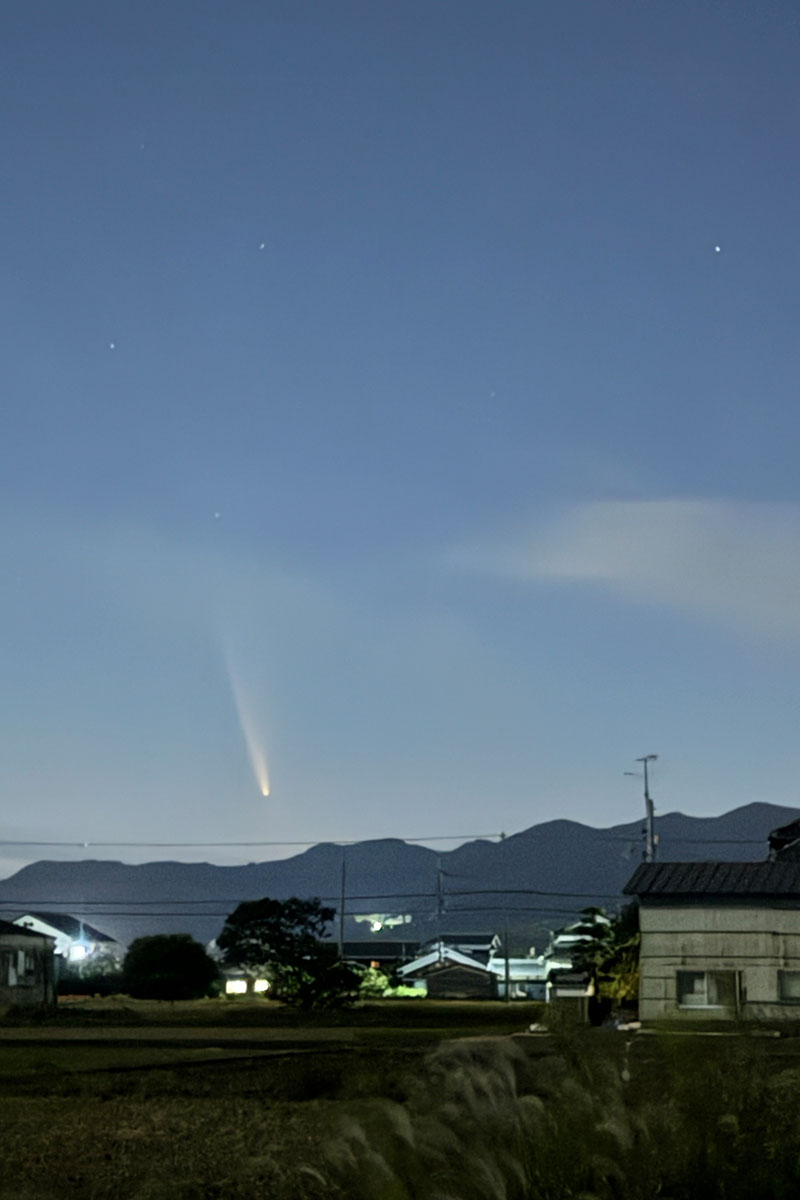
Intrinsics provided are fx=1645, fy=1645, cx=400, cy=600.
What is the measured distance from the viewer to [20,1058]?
92.4 ft

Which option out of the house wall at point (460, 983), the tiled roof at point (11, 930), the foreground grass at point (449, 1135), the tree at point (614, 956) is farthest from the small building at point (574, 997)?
the house wall at point (460, 983)

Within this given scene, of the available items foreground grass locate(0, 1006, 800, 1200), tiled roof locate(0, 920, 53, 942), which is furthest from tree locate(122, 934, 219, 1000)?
foreground grass locate(0, 1006, 800, 1200)

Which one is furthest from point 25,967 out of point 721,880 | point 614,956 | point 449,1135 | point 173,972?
point 449,1135

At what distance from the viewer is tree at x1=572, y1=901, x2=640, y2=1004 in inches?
1949

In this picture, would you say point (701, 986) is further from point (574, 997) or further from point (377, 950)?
point (377, 950)

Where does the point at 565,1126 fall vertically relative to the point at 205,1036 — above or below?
above

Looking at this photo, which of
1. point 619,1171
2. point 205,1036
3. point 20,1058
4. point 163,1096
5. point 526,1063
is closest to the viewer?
point 619,1171

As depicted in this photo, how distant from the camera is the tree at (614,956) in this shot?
4950cm

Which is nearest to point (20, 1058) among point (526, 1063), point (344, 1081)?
point (344, 1081)

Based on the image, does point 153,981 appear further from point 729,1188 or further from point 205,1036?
point 729,1188

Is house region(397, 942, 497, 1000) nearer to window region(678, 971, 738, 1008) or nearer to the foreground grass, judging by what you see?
window region(678, 971, 738, 1008)

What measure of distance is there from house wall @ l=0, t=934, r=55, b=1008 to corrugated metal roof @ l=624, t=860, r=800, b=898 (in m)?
39.4

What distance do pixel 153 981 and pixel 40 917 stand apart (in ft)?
142

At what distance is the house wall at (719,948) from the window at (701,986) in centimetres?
14
